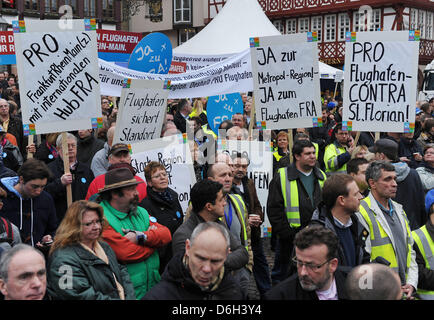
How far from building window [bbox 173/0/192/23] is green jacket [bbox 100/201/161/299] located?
38.0 metres

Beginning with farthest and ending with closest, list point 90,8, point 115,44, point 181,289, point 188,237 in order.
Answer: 1. point 90,8
2. point 115,44
3. point 188,237
4. point 181,289

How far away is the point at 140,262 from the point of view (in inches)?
174

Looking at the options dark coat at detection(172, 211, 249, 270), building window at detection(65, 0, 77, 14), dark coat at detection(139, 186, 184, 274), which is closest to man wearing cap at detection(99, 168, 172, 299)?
dark coat at detection(172, 211, 249, 270)

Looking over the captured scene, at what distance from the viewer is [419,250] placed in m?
4.60

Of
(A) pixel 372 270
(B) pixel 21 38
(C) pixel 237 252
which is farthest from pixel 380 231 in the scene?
(B) pixel 21 38

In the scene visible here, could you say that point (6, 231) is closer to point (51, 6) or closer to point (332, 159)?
point (332, 159)

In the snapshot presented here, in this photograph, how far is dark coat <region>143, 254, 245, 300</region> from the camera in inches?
130

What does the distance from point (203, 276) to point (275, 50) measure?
436 cm

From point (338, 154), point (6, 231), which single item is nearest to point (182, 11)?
point (338, 154)

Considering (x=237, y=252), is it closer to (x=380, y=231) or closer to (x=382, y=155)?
(x=380, y=231)

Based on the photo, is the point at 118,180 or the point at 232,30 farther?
the point at 232,30

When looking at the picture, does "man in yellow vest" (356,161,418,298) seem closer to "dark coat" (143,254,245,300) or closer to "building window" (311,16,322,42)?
"dark coat" (143,254,245,300)

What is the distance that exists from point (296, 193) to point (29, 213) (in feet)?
8.26

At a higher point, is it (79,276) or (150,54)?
(150,54)
